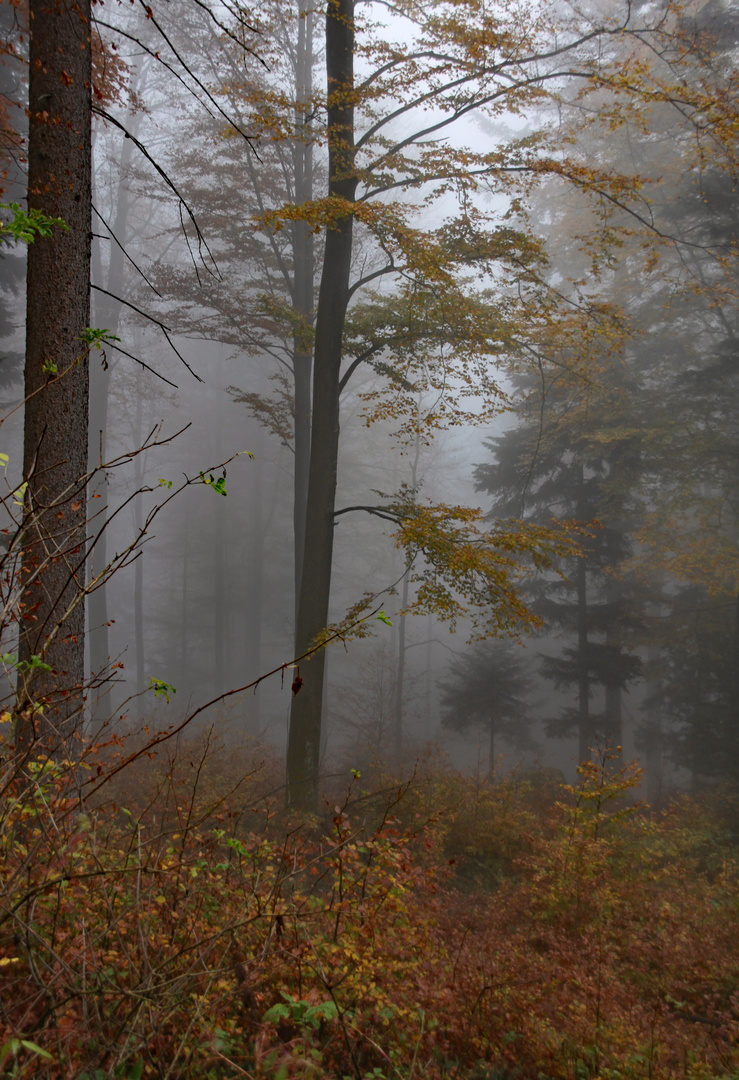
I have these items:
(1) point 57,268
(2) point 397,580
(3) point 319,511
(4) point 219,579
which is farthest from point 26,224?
(4) point 219,579

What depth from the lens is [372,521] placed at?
27.4 m

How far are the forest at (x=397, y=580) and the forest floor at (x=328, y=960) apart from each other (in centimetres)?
4

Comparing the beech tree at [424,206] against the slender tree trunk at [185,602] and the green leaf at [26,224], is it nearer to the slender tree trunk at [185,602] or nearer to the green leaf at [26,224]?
the green leaf at [26,224]

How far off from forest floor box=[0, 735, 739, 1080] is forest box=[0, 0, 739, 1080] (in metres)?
0.04

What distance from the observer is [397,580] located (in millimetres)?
10047

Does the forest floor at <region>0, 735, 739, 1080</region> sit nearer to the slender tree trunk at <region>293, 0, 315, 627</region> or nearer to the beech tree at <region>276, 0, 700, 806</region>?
the beech tree at <region>276, 0, 700, 806</region>

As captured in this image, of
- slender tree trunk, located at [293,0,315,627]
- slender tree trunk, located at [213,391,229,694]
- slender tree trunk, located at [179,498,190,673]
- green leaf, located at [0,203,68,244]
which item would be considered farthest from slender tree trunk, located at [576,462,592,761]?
slender tree trunk, located at [179,498,190,673]

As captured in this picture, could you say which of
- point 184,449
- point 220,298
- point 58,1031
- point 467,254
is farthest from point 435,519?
point 184,449

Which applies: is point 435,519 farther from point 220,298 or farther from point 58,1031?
point 220,298

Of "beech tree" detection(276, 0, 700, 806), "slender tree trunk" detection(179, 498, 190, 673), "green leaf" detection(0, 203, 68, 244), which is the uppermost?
"beech tree" detection(276, 0, 700, 806)

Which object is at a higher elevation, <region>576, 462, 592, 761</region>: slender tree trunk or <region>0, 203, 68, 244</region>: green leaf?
<region>0, 203, 68, 244</region>: green leaf

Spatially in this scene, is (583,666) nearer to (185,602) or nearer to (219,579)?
(219,579)

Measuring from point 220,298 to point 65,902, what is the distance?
34.5 ft

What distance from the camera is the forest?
9.96 ft
